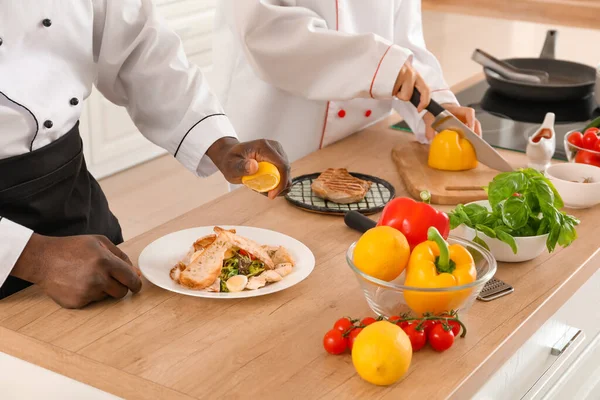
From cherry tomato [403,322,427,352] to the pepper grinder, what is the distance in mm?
840

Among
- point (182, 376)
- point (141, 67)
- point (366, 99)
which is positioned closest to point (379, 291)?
point (182, 376)

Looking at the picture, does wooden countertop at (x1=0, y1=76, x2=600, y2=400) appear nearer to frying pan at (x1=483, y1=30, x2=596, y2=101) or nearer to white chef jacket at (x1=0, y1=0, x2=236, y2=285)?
white chef jacket at (x1=0, y1=0, x2=236, y2=285)

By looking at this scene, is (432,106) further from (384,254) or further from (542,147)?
(384,254)

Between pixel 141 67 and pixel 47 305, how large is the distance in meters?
0.55

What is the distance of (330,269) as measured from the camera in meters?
1.37

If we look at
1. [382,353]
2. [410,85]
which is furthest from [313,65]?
[382,353]

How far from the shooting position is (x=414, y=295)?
3.72ft

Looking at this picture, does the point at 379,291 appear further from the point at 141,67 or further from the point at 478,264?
the point at 141,67

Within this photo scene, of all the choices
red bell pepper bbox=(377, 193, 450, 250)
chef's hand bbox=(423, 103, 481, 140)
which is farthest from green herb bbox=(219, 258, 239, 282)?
chef's hand bbox=(423, 103, 481, 140)

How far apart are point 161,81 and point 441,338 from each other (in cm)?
78

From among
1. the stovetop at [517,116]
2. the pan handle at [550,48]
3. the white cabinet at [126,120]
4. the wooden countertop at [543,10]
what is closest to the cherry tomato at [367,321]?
the stovetop at [517,116]

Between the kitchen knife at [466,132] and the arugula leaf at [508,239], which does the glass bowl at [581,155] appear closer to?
the kitchen knife at [466,132]

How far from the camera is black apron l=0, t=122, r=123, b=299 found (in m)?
1.37

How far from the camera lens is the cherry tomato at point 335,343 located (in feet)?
3.62
